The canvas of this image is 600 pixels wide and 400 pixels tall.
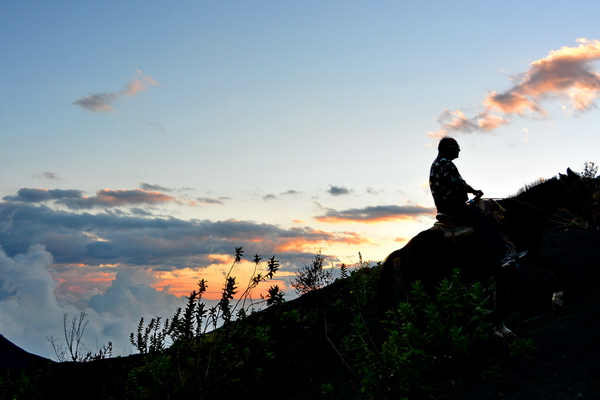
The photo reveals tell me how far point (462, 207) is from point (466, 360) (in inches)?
96.0

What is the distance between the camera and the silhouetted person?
6.98 m

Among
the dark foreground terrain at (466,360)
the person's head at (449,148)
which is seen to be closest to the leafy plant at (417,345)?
the dark foreground terrain at (466,360)

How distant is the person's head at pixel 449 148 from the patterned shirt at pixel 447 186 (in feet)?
0.84

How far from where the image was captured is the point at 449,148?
7547 millimetres

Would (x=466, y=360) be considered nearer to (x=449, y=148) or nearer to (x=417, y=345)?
(x=417, y=345)

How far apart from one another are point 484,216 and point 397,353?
9.91 feet

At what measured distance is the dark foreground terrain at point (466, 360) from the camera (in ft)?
16.3

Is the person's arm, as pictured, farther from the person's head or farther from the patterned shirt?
the person's head

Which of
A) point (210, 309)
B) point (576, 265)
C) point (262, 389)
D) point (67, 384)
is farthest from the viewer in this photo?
point (67, 384)

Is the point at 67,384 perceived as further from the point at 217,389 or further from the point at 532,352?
the point at 532,352

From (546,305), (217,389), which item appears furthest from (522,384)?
(217,389)

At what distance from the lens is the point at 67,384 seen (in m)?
10.4

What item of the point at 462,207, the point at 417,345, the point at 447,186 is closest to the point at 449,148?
the point at 447,186

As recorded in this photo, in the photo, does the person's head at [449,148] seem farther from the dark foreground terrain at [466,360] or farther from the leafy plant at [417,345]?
the dark foreground terrain at [466,360]
